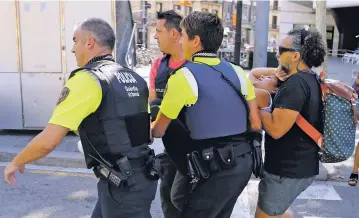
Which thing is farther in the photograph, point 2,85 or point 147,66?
point 147,66

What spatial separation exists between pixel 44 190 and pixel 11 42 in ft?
9.71

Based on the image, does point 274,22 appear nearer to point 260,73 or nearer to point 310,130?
point 260,73

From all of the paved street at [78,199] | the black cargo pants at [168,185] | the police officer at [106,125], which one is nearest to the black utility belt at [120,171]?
the police officer at [106,125]

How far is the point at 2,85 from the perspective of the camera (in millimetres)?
6754

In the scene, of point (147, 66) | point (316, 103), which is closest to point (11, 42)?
point (316, 103)

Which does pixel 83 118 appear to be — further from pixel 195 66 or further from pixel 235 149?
pixel 235 149

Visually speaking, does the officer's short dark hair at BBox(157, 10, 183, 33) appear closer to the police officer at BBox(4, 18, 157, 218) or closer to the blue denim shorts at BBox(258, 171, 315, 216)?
the police officer at BBox(4, 18, 157, 218)

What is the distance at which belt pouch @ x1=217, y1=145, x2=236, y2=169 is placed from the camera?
2.21 m

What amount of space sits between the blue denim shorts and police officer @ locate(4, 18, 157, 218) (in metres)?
0.75

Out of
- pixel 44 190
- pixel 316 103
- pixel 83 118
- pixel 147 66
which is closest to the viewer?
pixel 83 118

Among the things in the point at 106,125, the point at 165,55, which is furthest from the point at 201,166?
the point at 165,55

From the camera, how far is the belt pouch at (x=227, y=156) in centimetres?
221

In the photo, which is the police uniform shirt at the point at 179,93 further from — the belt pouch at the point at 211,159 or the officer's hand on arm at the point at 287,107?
the officer's hand on arm at the point at 287,107

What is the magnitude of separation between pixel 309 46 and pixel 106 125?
1.29 meters
